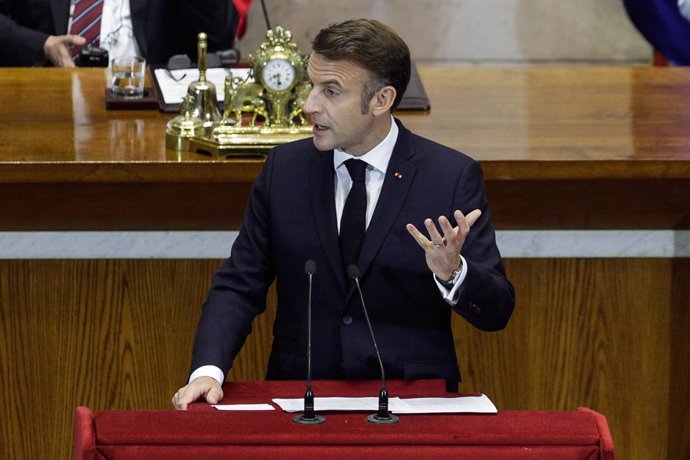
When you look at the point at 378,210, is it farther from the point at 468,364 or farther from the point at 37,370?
the point at 37,370

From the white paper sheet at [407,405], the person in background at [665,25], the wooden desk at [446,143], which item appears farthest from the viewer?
the person in background at [665,25]

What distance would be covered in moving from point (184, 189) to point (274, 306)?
0.37 metres

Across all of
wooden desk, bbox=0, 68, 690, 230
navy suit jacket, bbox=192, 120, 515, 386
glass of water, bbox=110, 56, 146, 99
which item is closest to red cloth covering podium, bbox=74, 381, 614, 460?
navy suit jacket, bbox=192, 120, 515, 386

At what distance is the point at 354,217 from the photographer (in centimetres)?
281

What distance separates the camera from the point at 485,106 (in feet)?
13.1

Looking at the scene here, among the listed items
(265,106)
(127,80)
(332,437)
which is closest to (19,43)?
(127,80)

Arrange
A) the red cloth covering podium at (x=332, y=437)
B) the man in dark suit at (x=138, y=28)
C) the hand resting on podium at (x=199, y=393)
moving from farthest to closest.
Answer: the man in dark suit at (x=138, y=28)
the hand resting on podium at (x=199, y=393)
the red cloth covering podium at (x=332, y=437)

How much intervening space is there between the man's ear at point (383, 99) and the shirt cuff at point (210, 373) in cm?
58

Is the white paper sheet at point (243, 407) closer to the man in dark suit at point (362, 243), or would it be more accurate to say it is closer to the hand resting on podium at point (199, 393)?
the hand resting on podium at point (199, 393)

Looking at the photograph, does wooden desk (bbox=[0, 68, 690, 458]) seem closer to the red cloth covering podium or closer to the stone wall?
the red cloth covering podium

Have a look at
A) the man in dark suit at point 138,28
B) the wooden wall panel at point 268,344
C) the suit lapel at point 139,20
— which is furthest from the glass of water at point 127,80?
the suit lapel at point 139,20

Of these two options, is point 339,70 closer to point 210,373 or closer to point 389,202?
point 389,202

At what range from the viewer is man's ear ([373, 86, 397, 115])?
2.75 m

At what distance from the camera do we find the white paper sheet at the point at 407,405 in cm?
233
